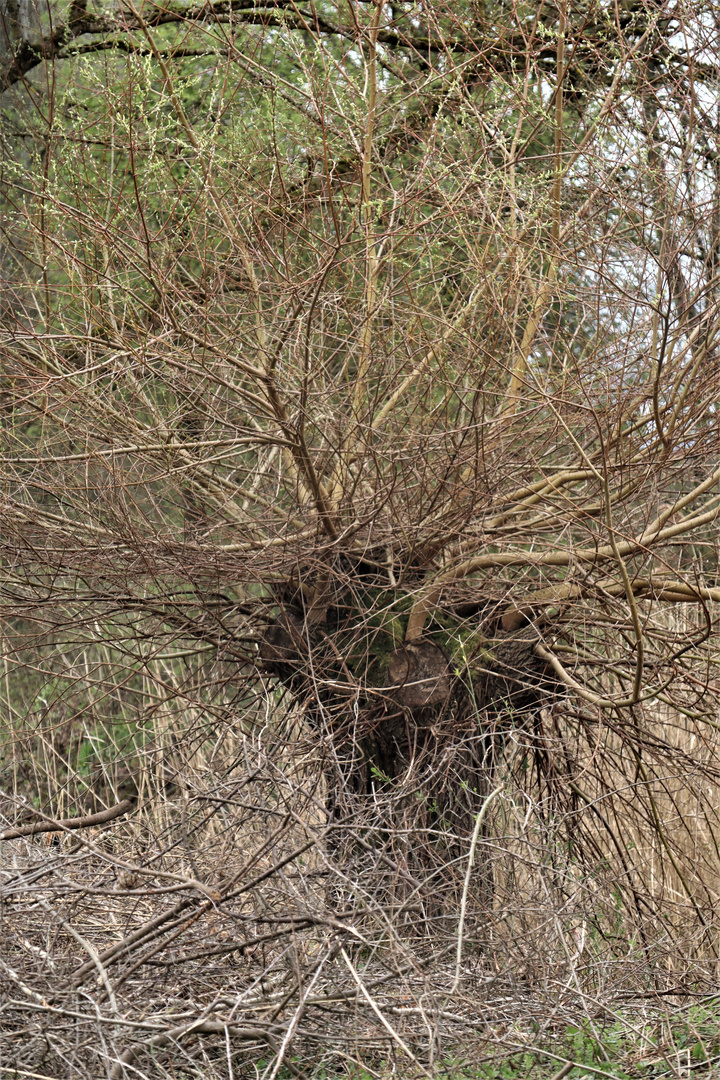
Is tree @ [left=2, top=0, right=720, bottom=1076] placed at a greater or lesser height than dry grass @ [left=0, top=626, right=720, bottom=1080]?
greater

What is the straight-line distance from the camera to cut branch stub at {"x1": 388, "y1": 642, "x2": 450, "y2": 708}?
4293mm

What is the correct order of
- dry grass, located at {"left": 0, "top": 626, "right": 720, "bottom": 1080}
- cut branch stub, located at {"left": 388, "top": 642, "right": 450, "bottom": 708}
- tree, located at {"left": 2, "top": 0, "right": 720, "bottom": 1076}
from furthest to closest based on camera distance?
cut branch stub, located at {"left": 388, "top": 642, "right": 450, "bottom": 708} < tree, located at {"left": 2, "top": 0, "right": 720, "bottom": 1076} < dry grass, located at {"left": 0, "top": 626, "right": 720, "bottom": 1080}

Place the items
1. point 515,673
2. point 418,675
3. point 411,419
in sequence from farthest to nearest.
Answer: point 515,673
point 418,675
point 411,419

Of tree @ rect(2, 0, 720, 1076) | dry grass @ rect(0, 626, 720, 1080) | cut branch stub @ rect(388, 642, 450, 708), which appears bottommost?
dry grass @ rect(0, 626, 720, 1080)

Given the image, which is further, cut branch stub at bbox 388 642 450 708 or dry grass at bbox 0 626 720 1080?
cut branch stub at bbox 388 642 450 708

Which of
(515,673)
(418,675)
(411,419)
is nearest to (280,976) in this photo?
(418,675)

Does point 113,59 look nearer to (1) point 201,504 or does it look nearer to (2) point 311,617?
(1) point 201,504

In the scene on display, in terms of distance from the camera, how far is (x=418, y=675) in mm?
4324

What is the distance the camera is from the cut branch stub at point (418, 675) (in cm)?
429

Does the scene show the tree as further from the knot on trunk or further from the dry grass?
the dry grass

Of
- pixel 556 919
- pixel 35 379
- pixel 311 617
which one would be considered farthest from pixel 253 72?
pixel 556 919

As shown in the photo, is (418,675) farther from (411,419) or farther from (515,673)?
(411,419)

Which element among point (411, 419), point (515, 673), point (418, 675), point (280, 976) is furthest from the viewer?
point (515, 673)

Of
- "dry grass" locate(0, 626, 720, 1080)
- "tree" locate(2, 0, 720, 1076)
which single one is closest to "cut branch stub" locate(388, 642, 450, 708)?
"tree" locate(2, 0, 720, 1076)
